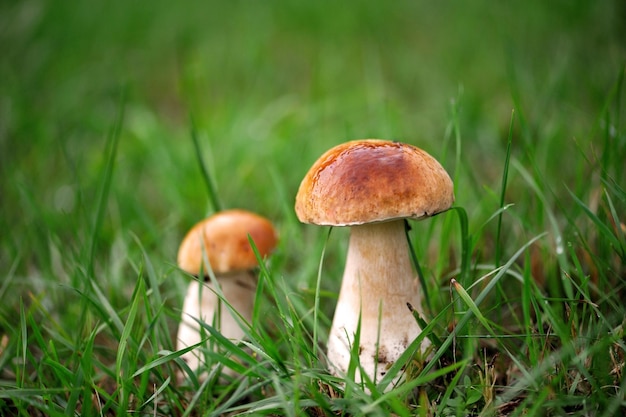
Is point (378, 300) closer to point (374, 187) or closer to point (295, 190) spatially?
point (374, 187)

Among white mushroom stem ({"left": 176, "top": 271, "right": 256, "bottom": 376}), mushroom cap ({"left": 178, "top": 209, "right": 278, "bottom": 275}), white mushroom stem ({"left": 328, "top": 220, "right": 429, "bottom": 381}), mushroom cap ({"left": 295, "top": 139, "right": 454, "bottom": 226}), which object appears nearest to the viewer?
mushroom cap ({"left": 295, "top": 139, "right": 454, "bottom": 226})

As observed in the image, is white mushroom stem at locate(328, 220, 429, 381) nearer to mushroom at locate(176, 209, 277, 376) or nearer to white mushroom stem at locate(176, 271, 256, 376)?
mushroom at locate(176, 209, 277, 376)

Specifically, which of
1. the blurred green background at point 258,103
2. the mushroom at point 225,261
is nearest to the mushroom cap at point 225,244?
the mushroom at point 225,261

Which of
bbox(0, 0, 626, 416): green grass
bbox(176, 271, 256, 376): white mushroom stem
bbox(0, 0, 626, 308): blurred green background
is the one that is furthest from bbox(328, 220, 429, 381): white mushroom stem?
bbox(176, 271, 256, 376): white mushroom stem

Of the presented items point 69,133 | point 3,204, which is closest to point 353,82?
point 69,133

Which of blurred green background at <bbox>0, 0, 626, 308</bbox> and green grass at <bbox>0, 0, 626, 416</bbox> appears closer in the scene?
green grass at <bbox>0, 0, 626, 416</bbox>

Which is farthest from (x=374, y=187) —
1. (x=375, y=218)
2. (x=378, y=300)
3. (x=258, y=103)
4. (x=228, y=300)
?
(x=258, y=103)

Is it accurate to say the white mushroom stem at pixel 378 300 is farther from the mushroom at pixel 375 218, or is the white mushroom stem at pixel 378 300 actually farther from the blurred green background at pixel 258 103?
the blurred green background at pixel 258 103

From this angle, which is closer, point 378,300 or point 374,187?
point 374,187
